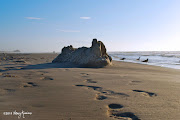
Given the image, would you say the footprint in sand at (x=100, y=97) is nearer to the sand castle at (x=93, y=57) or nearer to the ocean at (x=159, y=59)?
the sand castle at (x=93, y=57)

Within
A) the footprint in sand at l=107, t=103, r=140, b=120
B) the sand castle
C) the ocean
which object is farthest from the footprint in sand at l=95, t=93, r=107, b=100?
the ocean

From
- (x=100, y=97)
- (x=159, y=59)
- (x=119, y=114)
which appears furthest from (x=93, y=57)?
(x=159, y=59)

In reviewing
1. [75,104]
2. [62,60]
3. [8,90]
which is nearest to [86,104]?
[75,104]

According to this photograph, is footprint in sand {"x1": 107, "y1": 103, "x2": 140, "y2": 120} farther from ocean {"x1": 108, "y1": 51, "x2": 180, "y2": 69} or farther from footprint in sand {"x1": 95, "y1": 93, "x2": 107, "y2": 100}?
ocean {"x1": 108, "y1": 51, "x2": 180, "y2": 69}

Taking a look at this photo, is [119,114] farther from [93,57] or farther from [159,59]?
[159,59]

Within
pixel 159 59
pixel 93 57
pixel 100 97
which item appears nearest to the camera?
pixel 100 97

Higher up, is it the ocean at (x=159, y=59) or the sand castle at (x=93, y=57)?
the sand castle at (x=93, y=57)

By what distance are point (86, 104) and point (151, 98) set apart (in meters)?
1.26

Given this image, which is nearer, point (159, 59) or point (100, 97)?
point (100, 97)

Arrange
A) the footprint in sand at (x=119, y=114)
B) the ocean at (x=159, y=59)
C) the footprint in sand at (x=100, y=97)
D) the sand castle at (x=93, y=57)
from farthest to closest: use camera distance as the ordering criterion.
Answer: the ocean at (x=159, y=59), the sand castle at (x=93, y=57), the footprint in sand at (x=100, y=97), the footprint in sand at (x=119, y=114)

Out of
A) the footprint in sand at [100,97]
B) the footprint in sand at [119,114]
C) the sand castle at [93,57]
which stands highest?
the sand castle at [93,57]

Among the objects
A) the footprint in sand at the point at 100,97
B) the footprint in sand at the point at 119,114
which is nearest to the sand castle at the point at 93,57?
the footprint in sand at the point at 100,97

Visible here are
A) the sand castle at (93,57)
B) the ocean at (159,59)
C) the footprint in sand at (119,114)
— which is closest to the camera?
the footprint in sand at (119,114)

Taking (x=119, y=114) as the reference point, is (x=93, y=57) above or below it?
above
